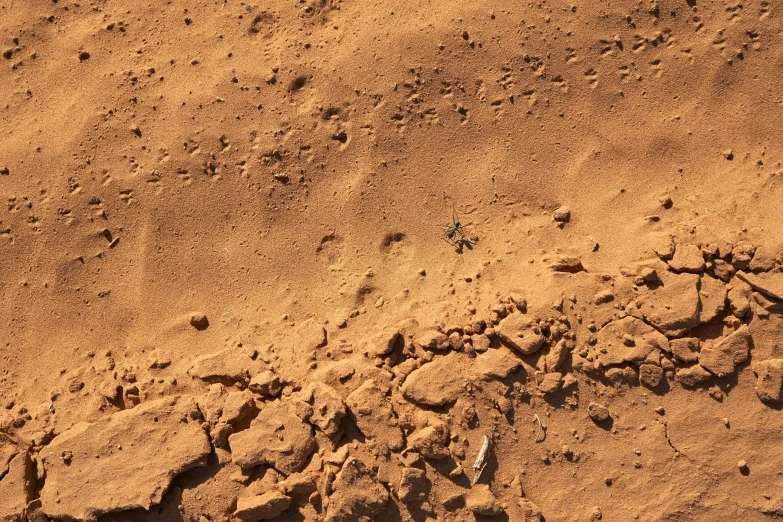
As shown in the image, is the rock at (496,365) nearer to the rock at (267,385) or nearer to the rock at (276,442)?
the rock at (276,442)

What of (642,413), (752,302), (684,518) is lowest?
(684,518)

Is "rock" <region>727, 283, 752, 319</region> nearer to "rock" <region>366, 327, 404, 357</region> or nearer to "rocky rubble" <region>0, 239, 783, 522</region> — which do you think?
"rocky rubble" <region>0, 239, 783, 522</region>

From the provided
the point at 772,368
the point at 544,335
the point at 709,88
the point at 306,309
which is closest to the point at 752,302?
the point at 772,368

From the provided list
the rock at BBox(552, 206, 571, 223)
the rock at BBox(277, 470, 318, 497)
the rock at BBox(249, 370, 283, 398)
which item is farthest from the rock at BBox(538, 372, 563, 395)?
the rock at BBox(249, 370, 283, 398)

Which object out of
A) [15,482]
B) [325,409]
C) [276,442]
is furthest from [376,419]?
[15,482]

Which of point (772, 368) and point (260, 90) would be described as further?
point (260, 90)

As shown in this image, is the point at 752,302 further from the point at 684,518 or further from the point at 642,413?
the point at 684,518
